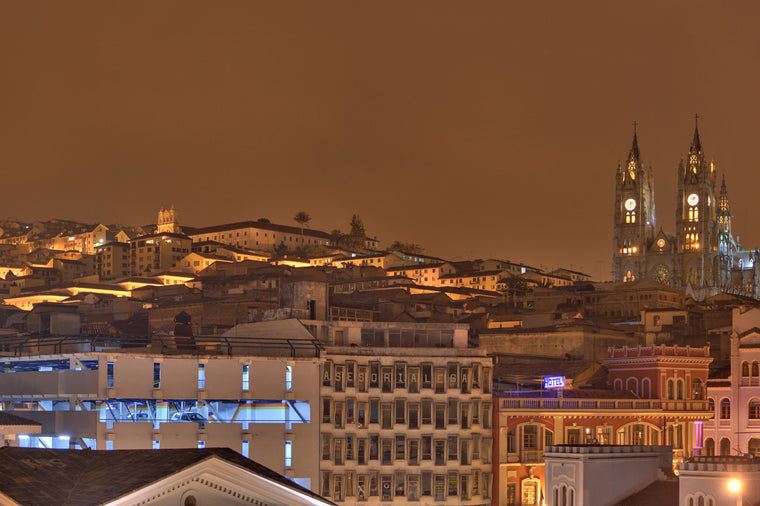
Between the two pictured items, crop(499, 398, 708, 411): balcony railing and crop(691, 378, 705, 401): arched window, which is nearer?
crop(499, 398, 708, 411): balcony railing

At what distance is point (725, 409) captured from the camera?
306ft

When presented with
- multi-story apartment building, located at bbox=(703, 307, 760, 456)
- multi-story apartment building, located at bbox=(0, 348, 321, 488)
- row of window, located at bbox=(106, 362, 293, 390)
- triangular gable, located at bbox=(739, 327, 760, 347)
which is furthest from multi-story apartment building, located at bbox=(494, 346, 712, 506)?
row of window, located at bbox=(106, 362, 293, 390)

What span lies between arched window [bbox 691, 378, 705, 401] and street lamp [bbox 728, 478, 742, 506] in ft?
114

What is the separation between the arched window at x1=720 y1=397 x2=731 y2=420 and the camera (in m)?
92.9

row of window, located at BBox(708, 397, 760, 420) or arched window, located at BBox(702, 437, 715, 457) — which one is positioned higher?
row of window, located at BBox(708, 397, 760, 420)

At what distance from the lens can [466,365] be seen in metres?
78.4

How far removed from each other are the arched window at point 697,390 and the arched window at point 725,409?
3.04 m

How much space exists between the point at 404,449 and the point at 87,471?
4583 centimetres

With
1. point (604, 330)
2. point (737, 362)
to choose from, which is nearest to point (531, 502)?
point (737, 362)

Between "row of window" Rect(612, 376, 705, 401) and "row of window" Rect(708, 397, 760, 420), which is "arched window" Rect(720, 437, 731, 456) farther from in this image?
"row of window" Rect(612, 376, 705, 401)

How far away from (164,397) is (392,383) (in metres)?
15.7

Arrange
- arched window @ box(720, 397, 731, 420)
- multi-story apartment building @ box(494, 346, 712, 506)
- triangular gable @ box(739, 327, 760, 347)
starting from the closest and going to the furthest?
multi-story apartment building @ box(494, 346, 712, 506), arched window @ box(720, 397, 731, 420), triangular gable @ box(739, 327, 760, 347)

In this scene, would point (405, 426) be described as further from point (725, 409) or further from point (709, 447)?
point (725, 409)

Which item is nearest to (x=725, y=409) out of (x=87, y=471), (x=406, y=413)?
(x=406, y=413)
